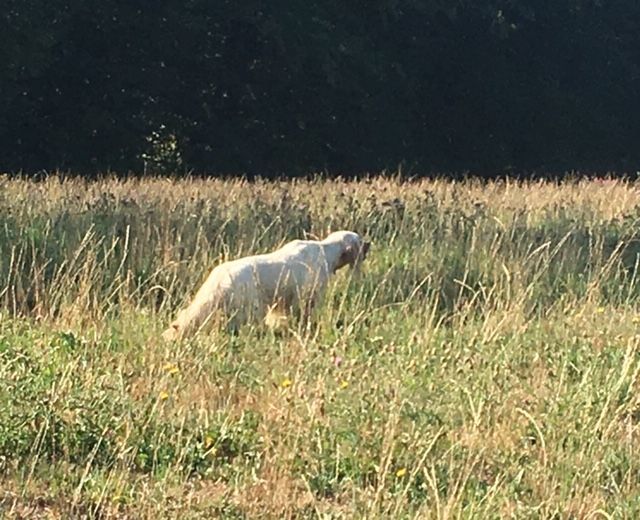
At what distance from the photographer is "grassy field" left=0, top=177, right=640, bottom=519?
395 cm

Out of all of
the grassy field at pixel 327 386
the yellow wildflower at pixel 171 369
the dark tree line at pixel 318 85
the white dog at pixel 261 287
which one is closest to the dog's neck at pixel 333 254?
the white dog at pixel 261 287

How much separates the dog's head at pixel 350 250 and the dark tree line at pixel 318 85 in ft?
49.8

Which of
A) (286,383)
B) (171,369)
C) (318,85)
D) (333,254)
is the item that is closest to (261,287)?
(333,254)

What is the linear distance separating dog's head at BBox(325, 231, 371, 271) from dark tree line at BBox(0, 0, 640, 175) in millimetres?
15191

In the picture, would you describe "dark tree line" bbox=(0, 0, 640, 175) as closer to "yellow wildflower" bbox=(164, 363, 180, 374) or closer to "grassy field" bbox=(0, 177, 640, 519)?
"grassy field" bbox=(0, 177, 640, 519)

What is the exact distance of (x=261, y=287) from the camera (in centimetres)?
643

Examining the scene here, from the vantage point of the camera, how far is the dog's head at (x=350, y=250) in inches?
290

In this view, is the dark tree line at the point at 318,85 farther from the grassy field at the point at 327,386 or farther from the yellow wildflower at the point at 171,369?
the yellow wildflower at the point at 171,369

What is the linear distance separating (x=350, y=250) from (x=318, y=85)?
17.8 m

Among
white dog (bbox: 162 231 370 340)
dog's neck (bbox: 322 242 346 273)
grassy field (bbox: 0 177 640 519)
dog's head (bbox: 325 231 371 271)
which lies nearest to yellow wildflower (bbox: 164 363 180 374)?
grassy field (bbox: 0 177 640 519)

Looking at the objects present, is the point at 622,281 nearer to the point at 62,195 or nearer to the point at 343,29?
the point at 62,195

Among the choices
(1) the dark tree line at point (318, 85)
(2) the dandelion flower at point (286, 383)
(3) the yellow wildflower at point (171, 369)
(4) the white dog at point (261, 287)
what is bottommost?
(3) the yellow wildflower at point (171, 369)

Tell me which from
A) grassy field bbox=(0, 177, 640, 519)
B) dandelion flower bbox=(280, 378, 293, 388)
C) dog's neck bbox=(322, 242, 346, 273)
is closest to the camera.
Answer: grassy field bbox=(0, 177, 640, 519)

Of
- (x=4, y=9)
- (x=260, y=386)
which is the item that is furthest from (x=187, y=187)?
(x=4, y=9)
